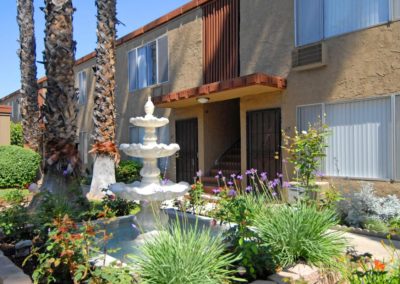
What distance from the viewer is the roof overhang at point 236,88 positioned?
30.0ft

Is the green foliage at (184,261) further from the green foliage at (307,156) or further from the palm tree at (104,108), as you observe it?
the palm tree at (104,108)

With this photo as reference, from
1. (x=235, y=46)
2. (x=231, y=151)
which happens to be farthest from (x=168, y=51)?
(x=231, y=151)

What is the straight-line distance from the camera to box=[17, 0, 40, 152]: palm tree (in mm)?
17281

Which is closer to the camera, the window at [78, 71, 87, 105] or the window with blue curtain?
the window with blue curtain

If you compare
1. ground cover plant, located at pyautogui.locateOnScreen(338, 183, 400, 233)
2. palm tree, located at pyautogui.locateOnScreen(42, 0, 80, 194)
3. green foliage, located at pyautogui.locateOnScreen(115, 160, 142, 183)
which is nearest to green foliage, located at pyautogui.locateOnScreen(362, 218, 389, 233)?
ground cover plant, located at pyautogui.locateOnScreen(338, 183, 400, 233)

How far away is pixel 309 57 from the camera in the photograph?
360 inches

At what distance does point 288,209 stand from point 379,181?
3984mm

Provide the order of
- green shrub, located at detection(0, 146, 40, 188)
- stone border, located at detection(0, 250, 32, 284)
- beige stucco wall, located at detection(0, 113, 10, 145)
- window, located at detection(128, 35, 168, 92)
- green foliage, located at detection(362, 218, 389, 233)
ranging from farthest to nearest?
beige stucco wall, located at detection(0, 113, 10, 145)
window, located at detection(128, 35, 168, 92)
green shrub, located at detection(0, 146, 40, 188)
green foliage, located at detection(362, 218, 389, 233)
stone border, located at detection(0, 250, 32, 284)

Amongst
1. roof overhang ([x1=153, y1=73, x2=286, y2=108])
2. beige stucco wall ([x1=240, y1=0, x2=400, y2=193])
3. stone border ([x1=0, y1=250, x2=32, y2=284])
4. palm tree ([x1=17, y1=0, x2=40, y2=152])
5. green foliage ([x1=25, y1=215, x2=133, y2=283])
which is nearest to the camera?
green foliage ([x1=25, y1=215, x2=133, y2=283])

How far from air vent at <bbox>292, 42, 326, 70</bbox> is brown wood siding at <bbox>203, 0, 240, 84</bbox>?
8.08 feet

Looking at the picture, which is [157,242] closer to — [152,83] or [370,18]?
[370,18]

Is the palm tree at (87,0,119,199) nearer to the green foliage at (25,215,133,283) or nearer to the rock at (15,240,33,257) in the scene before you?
the rock at (15,240,33,257)

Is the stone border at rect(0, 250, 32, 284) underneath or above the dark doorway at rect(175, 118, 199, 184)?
underneath

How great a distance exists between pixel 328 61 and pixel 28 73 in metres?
14.4
